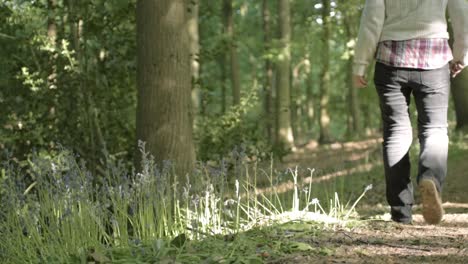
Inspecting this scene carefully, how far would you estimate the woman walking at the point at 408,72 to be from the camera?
200 inches

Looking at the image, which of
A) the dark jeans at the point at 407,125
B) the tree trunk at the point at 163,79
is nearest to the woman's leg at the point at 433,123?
the dark jeans at the point at 407,125

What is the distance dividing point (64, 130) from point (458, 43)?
5432 millimetres

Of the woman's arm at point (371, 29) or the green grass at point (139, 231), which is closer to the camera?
the green grass at point (139, 231)

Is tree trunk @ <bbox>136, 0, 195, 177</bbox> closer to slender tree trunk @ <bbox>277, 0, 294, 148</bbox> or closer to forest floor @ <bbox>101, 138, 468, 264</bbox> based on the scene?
forest floor @ <bbox>101, 138, 468, 264</bbox>

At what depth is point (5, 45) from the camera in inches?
366

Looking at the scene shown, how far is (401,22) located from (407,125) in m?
0.76

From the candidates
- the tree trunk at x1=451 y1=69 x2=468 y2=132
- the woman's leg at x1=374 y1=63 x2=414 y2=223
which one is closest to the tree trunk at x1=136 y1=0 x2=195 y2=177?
the woman's leg at x1=374 y1=63 x2=414 y2=223

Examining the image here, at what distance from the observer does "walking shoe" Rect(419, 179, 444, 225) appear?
4.82 m

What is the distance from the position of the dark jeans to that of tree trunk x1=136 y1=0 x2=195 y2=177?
1.81 m

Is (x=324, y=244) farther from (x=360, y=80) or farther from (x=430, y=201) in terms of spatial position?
(x=360, y=80)

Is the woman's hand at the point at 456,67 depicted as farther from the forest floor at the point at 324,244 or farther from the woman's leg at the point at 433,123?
the forest floor at the point at 324,244

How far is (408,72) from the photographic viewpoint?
508 cm

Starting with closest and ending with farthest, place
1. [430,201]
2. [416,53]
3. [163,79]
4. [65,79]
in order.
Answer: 1. [430,201]
2. [416,53]
3. [163,79]
4. [65,79]

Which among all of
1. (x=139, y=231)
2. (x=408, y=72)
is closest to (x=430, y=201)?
(x=408, y=72)
